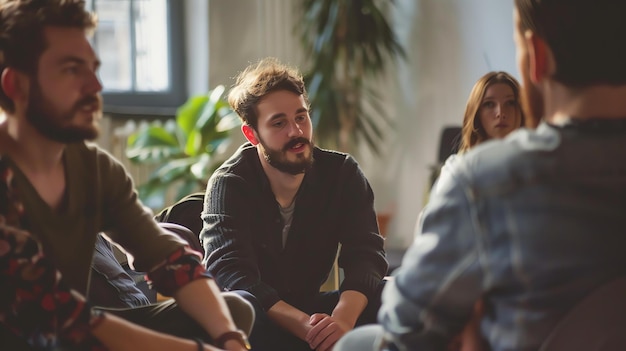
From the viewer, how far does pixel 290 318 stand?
2102mm

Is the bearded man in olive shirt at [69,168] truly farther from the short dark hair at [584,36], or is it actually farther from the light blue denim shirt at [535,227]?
the short dark hair at [584,36]

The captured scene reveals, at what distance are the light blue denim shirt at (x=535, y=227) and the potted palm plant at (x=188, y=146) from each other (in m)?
3.26

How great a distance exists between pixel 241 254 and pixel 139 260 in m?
0.62

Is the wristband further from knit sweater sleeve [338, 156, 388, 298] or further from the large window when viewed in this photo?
the large window

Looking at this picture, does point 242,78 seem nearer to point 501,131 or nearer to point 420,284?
point 501,131

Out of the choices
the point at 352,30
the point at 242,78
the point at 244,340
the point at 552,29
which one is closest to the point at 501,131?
the point at 242,78

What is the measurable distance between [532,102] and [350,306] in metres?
1.08

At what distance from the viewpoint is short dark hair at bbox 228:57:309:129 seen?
2297 millimetres

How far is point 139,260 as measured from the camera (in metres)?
1.55

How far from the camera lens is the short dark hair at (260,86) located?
230 centimetres

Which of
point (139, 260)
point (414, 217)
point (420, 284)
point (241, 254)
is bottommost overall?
point (414, 217)

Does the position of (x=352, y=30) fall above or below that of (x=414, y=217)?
above

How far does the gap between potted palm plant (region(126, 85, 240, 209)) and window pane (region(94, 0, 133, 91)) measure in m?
0.57

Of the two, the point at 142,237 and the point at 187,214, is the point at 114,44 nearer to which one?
the point at 187,214
